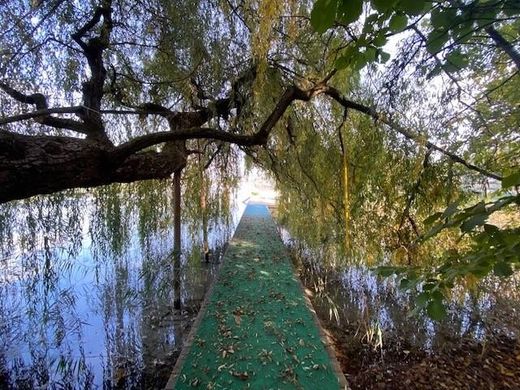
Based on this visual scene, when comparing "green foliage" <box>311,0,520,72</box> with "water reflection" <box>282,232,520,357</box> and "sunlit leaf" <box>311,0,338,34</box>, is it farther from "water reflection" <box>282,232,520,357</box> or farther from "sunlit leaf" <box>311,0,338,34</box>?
"water reflection" <box>282,232,520,357</box>

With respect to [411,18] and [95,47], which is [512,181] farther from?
[95,47]

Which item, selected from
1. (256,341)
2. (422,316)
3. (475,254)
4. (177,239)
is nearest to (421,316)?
(422,316)

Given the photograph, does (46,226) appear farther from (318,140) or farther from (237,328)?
A: (318,140)

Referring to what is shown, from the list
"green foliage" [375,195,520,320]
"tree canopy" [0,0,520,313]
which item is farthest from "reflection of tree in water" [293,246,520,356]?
"green foliage" [375,195,520,320]

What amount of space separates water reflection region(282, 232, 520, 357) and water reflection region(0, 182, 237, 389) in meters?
1.67

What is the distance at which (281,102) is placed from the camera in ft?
6.79

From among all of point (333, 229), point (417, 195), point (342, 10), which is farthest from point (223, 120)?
point (342, 10)

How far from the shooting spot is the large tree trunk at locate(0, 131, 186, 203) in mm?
1228

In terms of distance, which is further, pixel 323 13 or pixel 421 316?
pixel 421 316

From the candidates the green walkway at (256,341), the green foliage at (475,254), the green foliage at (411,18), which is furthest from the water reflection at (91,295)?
the green foliage at (411,18)

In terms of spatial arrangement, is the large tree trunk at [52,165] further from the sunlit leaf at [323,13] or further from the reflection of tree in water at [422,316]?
the reflection of tree in water at [422,316]

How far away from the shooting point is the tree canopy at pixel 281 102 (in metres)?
1.36

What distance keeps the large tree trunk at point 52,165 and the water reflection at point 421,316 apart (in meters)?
2.32

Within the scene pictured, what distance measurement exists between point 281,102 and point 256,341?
1.77m
